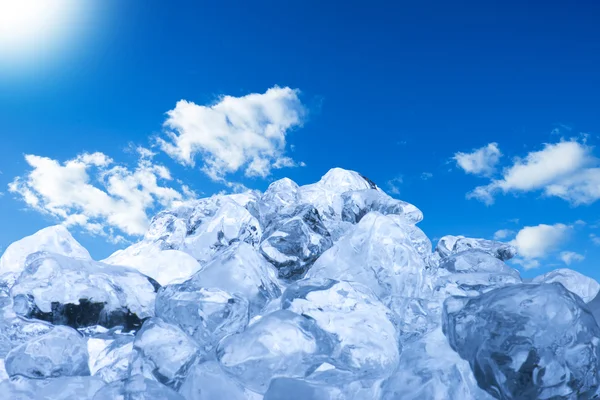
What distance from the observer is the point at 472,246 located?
2.80 meters

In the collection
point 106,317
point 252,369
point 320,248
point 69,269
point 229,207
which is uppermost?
point 229,207

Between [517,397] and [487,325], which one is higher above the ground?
A: [487,325]

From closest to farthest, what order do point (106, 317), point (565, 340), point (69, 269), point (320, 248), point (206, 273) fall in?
1. point (565, 340)
2. point (206, 273)
3. point (106, 317)
4. point (69, 269)
5. point (320, 248)

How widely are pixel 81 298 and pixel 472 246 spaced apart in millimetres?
2123

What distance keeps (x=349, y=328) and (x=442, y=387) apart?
0.26m

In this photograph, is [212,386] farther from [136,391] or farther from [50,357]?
[50,357]

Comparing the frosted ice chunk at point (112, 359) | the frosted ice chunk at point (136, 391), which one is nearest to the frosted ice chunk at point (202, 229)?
the frosted ice chunk at point (112, 359)

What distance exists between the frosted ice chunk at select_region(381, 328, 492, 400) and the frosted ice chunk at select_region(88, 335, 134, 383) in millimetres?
743

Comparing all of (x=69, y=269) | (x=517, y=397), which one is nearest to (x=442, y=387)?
(x=517, y=397)

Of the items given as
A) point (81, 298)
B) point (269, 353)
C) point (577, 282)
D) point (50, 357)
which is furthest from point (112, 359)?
point (577, 282)

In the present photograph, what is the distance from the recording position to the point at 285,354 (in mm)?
1078

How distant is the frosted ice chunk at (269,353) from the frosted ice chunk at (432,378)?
180 millimetres

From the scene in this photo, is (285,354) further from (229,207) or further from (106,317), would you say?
(229,207)

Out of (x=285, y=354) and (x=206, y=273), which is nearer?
(x=285, y=354)
